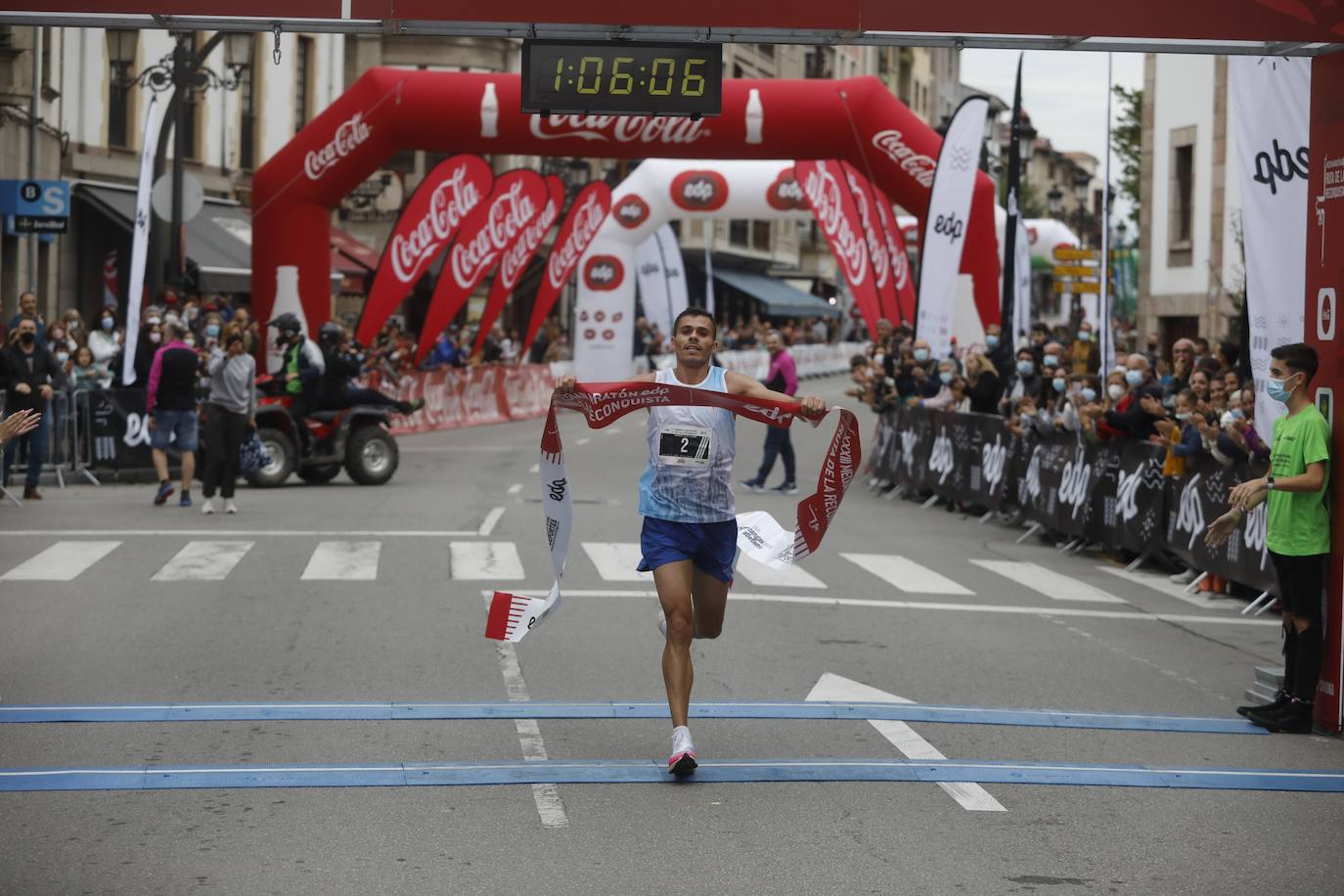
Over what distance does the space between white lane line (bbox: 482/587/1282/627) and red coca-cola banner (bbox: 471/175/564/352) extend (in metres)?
21.1

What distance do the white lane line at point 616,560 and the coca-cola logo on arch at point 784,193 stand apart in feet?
58.3

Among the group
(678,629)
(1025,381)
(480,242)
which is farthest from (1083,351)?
(678,629)

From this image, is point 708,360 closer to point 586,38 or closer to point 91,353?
point 586,38

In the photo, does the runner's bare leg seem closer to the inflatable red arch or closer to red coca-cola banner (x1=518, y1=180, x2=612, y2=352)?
the inflatable red arch

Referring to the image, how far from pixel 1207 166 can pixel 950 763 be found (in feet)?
91.7

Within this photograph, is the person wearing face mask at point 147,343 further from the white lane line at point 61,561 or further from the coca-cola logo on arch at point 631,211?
the coca-cola logo on arch at point 631,211

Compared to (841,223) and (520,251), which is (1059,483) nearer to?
(841,223)

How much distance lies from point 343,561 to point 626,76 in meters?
6.56

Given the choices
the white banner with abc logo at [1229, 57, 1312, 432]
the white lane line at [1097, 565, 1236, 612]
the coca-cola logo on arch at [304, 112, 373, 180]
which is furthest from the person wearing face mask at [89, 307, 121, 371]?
the white banner with abc logo at [1229, 57, 1312, 432]

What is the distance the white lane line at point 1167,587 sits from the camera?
14344 millimetres

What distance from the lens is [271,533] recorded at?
55.0 ft

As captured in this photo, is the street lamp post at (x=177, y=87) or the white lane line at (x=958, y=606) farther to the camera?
the street lamp post at (x=177, y=87)

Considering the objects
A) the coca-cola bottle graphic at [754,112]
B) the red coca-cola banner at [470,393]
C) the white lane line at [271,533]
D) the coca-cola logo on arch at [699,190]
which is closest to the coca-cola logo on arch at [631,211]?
the coca-cola logo on arch at [699,190]

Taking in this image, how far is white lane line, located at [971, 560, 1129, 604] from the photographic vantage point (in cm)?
1430
